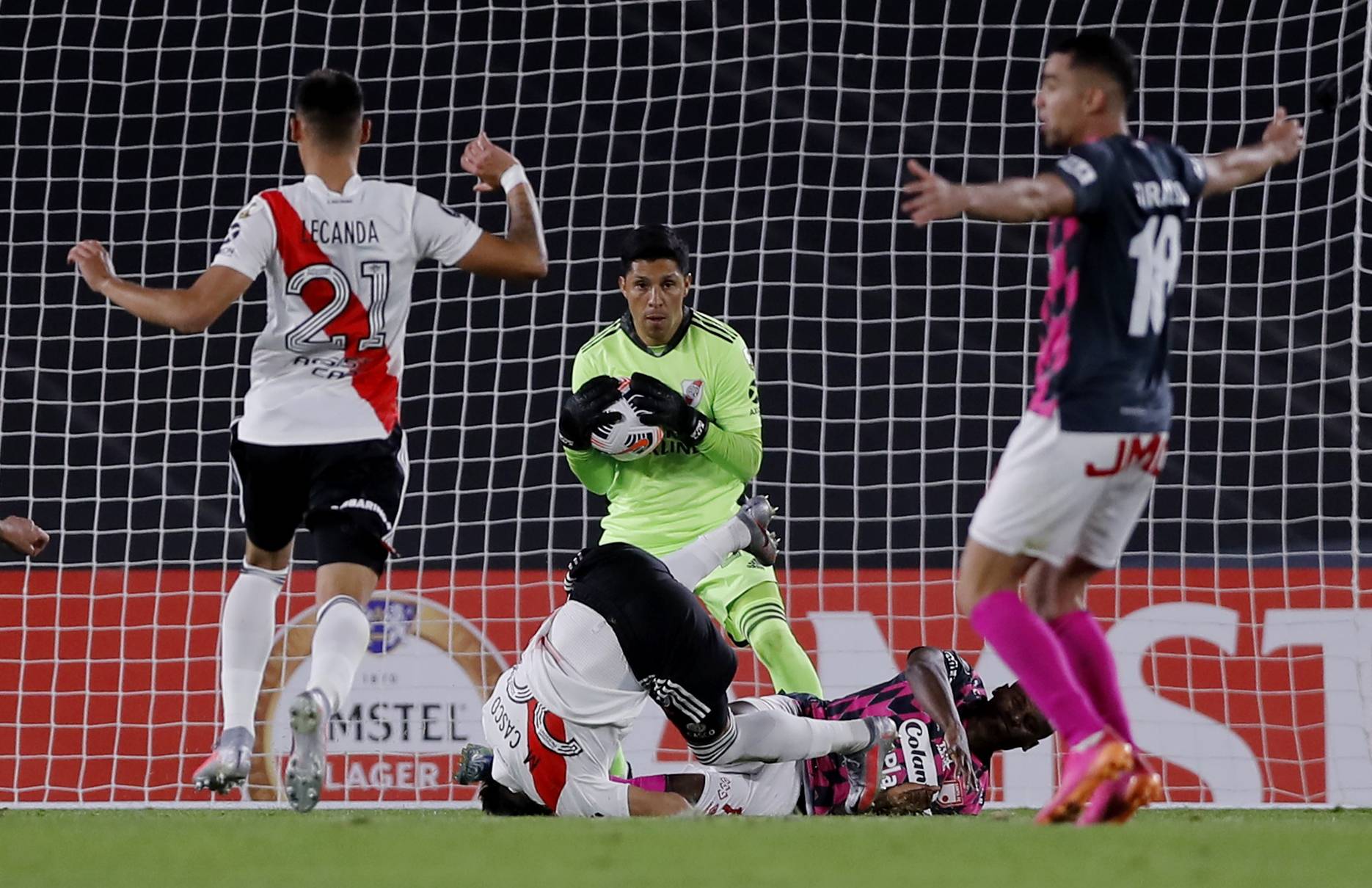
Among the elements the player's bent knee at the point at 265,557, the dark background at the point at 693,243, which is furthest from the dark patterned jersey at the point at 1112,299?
the dark background at the point at 693,243

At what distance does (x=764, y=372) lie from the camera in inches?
384

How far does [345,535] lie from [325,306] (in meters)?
0.55

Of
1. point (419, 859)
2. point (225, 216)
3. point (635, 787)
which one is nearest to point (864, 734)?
point (635, 787)

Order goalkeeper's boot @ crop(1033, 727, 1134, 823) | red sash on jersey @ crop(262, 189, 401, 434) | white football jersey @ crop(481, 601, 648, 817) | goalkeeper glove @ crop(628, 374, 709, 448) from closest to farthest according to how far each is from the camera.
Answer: goalkeeper's boot @ crop(1033, 727, 1134, 823) < red sash on jersey @ crop(262, 189, 401, 434) < white football jersey @ crop(481, 601, 648, 817) < goalkeeper glove @ crop(628, 374, 709, 448)

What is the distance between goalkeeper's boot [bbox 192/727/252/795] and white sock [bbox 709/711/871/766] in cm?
113

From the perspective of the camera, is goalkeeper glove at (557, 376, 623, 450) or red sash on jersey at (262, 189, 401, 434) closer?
red sash on jersey at (262, 189, 401, 434)

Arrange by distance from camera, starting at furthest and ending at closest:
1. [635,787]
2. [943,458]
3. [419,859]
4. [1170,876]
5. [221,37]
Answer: [221,37]
[943,458]
[635,787]
[419,859]
[1170,876]

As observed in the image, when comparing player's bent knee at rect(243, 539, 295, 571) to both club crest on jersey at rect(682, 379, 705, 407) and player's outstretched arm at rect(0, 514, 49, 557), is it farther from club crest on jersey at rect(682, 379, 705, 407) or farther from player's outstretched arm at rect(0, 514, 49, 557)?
club crest on jersey at rect(682, 379, 705, 407)

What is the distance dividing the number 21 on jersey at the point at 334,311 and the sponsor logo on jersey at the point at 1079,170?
164 centimetres

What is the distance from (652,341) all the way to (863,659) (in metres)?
1.94

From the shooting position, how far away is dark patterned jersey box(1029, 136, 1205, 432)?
3256mm

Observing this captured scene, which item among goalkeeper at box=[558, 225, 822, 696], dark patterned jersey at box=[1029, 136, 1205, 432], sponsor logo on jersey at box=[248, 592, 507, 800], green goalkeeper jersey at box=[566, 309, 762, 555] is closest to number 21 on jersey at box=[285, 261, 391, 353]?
goalkeeper at box=[558, 225, 822, 696]

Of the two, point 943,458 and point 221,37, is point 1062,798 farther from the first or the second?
point 221,37

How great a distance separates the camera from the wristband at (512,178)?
411 cm
